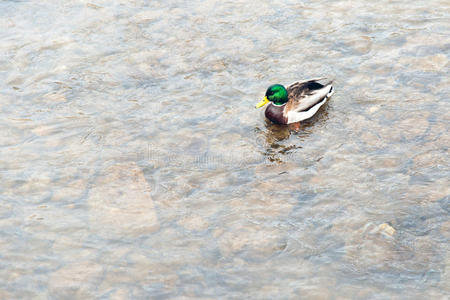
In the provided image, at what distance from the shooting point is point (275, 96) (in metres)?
8.62

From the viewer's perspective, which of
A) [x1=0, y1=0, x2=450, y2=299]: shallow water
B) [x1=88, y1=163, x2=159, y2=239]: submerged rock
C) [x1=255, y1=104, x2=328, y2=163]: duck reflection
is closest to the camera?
[x1=0, y1=0, x2=450, y2=299]: shallow water

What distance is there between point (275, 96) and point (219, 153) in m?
1.37

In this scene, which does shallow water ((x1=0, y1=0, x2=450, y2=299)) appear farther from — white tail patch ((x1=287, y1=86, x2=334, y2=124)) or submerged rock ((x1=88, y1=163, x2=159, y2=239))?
white tail patch ((x1=287, y1=86, x2=334, y2=124))

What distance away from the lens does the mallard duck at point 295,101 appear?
8.63 metres

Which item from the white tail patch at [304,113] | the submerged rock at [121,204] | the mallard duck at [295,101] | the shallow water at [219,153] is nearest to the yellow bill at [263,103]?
the mallard duck at [295,101]

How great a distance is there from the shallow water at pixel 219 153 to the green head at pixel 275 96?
373 millimetres

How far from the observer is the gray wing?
8680mm

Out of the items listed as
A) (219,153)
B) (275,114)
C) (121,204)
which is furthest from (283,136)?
(121,204)

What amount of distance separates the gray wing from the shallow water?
276 millimetres

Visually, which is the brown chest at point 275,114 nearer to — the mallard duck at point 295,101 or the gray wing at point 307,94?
the mallard duck at point 295,101

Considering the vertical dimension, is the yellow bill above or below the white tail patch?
above

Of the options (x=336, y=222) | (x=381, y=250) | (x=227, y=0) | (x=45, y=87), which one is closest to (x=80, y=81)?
(x=45, y=87)

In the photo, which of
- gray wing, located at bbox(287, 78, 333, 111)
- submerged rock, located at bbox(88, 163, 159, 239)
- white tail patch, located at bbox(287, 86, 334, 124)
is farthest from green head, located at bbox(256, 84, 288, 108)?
submerged rock, located at bbox(88, 163, 159, 239)

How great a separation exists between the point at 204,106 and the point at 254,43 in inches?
85.5
